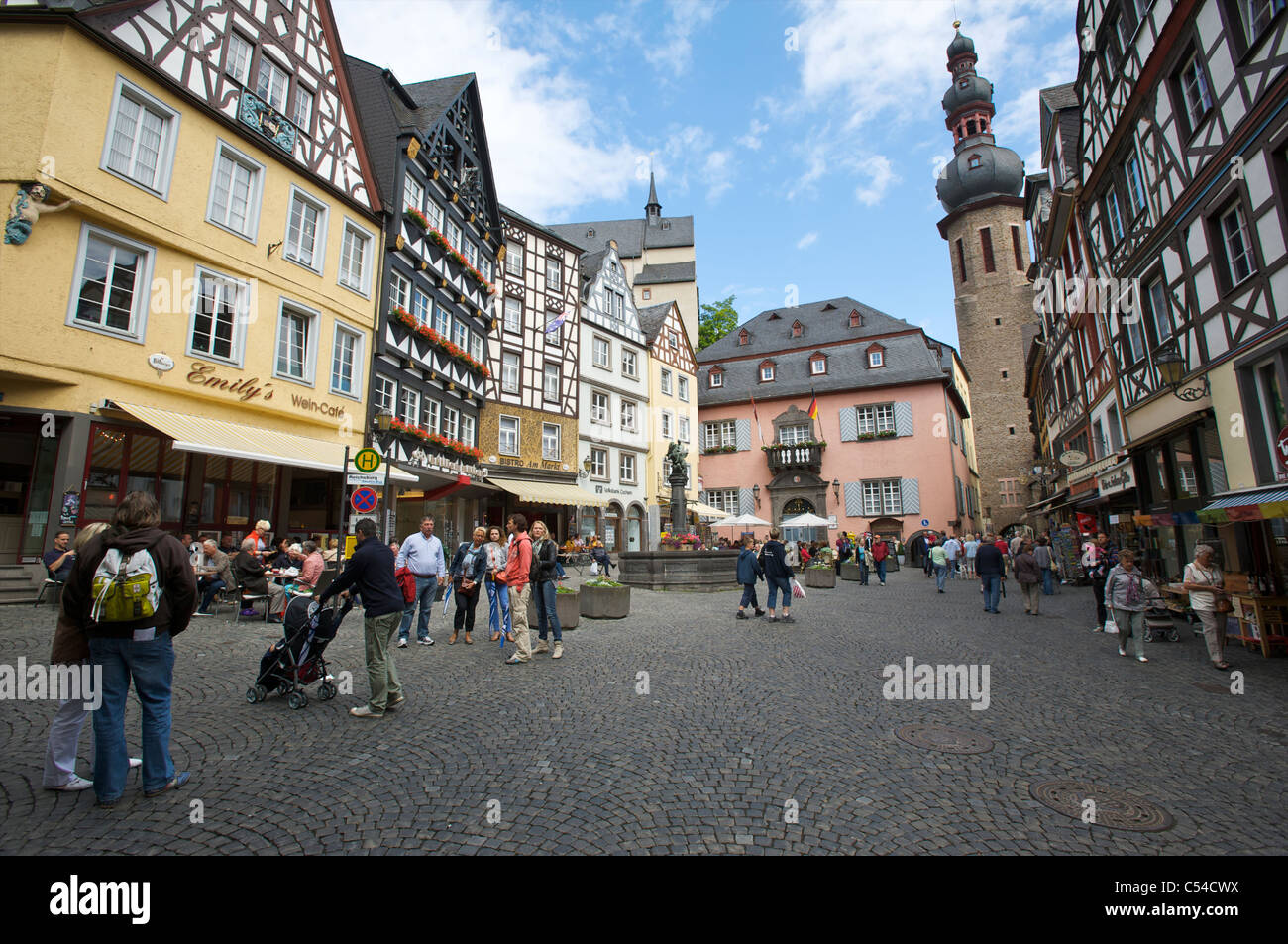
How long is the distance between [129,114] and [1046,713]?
56.3ft

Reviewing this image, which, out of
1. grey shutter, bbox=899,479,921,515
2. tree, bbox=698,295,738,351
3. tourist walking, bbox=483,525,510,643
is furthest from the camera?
tree, bbox=698,295,738,351

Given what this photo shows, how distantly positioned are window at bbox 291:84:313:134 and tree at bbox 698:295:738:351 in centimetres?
3665

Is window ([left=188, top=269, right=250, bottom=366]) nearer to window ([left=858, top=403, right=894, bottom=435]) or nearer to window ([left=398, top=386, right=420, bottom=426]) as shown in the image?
window ([left=398, top=386, right=420, bottom=426])

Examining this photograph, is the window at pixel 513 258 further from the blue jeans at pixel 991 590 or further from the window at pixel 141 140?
the blue jeans at pixel 991 590

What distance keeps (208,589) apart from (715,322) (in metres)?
44.8

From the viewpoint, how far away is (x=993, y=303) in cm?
3819

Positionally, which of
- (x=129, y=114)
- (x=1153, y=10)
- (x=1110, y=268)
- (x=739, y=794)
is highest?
(x=1153, y=10)

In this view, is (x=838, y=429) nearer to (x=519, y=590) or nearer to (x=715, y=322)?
(x=715, y=322)

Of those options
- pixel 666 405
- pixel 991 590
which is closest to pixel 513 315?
pixel 666 405

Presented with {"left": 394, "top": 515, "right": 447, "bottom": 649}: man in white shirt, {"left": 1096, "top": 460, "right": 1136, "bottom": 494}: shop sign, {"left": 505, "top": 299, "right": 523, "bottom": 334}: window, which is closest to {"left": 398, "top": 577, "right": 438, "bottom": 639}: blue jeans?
{"left": 394, "top": 515, "right": 447, "bottom": 649}: man in white shirt

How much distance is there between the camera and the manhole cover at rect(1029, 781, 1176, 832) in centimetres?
343
